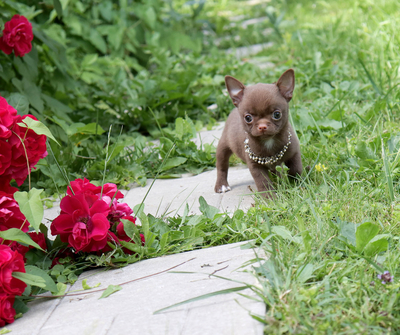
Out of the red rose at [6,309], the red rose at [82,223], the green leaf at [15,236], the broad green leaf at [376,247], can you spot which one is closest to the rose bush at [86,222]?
the red rose at [82,223]

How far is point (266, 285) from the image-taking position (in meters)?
1.92

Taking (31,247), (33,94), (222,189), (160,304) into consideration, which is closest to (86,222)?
(31,247)

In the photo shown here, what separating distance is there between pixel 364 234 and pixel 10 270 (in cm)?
150

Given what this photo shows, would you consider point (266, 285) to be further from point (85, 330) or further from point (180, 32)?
point (180, 32)

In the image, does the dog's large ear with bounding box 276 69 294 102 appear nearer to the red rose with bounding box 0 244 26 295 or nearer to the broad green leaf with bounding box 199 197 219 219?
the broad green leaf with bounding box 199 197 219 219

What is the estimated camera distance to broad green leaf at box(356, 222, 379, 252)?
83.1 inches

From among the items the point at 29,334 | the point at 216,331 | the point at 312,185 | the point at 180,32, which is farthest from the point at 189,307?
the point at 180,32

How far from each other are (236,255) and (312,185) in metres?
0.87

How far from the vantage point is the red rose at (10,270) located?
6.59 feet

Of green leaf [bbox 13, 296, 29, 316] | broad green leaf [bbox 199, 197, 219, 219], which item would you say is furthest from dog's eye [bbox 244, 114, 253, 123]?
green leaf [bbox 13, 296, 29, 316]

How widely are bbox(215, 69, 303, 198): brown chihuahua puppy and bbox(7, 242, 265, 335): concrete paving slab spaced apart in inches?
29.6

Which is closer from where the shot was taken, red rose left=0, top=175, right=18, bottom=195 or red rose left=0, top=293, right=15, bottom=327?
red rose left=0, top=293, right=15, bottom=327

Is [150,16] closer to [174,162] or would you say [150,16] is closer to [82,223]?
[174,162]

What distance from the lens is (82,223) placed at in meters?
2.39
